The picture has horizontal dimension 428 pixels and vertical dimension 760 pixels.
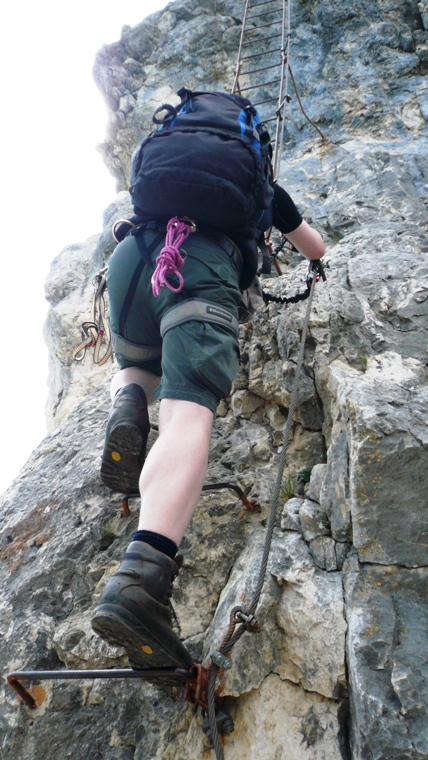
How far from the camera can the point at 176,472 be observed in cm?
200

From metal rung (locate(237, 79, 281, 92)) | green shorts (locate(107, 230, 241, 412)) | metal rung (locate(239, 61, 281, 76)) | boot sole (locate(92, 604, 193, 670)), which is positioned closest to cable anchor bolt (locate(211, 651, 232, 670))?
boot sole (locate(92, 604, 193, 670))

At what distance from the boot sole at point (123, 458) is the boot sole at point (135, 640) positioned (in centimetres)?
97

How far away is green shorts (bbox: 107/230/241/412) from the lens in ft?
7.43

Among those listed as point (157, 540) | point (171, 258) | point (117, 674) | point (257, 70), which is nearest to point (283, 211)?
point (171, 258)

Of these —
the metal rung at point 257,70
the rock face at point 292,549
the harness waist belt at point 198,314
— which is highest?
the harness waist belt at point 198,314

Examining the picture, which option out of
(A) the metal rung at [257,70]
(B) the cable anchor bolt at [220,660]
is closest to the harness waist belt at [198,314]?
(B) the cable anchor bolt at [220,660]

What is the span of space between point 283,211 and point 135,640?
7.74 feet

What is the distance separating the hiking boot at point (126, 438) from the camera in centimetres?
263

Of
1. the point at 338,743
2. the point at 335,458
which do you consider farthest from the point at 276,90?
the point at 338,743

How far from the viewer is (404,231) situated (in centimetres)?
414

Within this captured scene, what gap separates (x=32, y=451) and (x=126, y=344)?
5.43ft

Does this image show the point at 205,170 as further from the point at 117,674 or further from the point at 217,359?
the point at 117,674

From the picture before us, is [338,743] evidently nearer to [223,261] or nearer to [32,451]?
[223,261]

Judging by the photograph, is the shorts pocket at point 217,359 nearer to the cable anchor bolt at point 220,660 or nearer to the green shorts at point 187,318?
the green shorts at point 187,318
